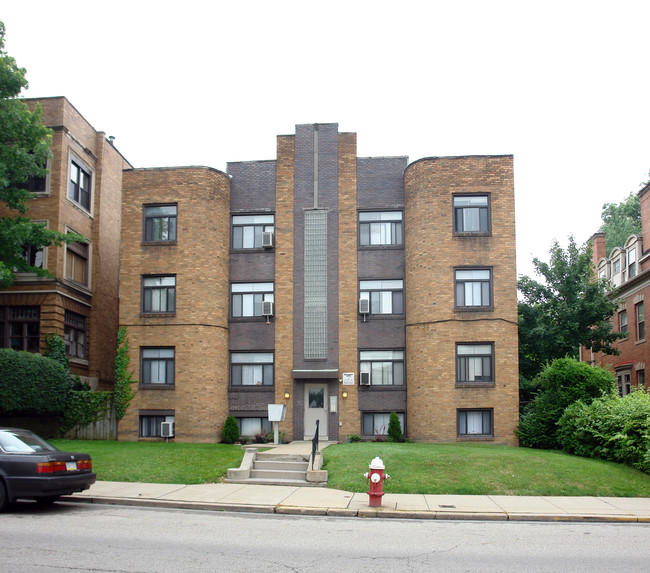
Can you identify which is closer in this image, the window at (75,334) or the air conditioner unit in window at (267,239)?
the air conditioner unit in window at (267,239)

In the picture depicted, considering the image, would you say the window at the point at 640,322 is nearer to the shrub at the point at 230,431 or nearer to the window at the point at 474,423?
the window at the point at 474,423

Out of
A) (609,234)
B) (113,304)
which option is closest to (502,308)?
(113,304)

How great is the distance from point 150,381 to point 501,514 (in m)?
16.0

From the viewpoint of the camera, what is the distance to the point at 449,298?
23.9m

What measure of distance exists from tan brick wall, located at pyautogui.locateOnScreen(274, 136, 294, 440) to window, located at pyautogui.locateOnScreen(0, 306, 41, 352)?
9019 mm

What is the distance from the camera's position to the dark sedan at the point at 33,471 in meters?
11.5

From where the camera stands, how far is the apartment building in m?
23.9

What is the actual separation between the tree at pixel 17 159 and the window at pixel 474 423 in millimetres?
15058

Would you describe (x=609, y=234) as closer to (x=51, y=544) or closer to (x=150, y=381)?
(x=150, y=381)

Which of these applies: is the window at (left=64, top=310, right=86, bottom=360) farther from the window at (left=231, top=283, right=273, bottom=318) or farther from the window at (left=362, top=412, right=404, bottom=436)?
the window at (left=362, top=412, right=404, bottom=436)

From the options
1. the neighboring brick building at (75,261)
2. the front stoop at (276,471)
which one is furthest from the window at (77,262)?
the front stoop at (276,471)

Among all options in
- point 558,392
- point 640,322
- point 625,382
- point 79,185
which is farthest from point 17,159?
point 625,382

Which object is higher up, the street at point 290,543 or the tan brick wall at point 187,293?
the tan brick wall at point 187,293

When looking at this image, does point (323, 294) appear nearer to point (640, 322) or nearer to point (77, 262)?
point (77, 262)
